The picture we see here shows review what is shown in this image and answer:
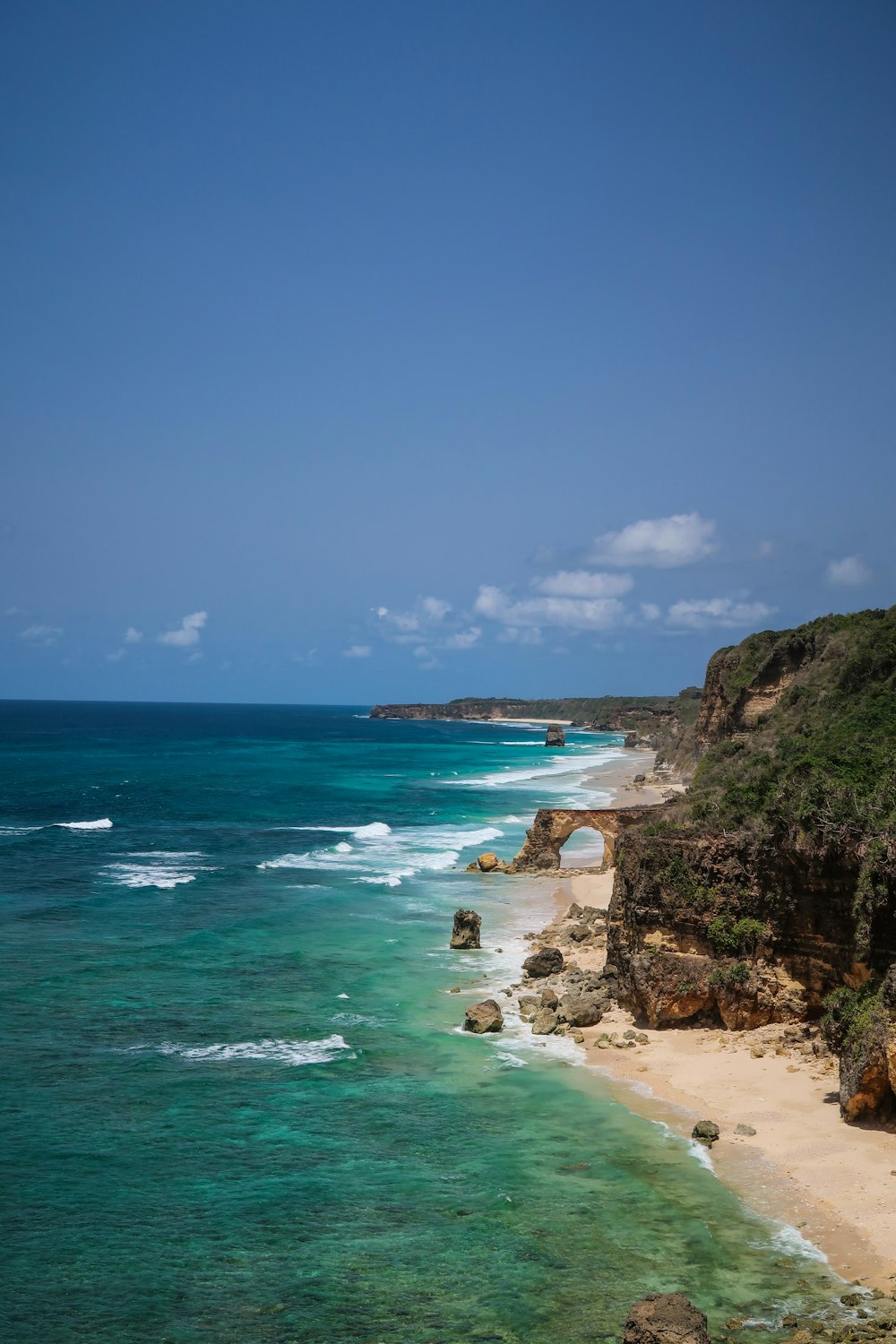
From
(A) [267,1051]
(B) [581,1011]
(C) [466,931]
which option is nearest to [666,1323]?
(B) [581,1011]

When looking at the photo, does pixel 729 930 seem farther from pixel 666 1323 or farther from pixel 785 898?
pixel 666 1323

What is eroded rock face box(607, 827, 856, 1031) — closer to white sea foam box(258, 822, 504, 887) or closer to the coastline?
the coastline

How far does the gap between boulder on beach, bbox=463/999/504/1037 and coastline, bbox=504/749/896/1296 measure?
2.41 meters

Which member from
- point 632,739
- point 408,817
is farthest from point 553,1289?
point 632,739

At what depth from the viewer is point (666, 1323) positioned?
1374cm

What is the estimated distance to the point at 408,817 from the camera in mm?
77500

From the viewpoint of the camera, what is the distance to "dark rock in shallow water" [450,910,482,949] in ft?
126

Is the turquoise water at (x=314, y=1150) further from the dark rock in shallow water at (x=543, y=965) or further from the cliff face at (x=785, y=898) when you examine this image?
the cliff face at (x=785, y=898)

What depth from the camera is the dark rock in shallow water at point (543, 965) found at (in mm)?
33688

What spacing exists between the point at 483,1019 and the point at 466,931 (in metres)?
9.68

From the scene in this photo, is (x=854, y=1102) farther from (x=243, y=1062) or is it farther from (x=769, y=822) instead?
(x=243, y=1062)

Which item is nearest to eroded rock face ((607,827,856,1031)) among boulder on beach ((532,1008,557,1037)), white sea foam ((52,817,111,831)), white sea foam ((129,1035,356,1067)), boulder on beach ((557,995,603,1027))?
boulder on beach ((557,995,603,1027))

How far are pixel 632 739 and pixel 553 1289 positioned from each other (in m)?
151

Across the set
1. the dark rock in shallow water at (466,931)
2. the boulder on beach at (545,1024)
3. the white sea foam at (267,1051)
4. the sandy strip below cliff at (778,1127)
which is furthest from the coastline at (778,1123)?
the dark rock in shallow water at (466,931)
